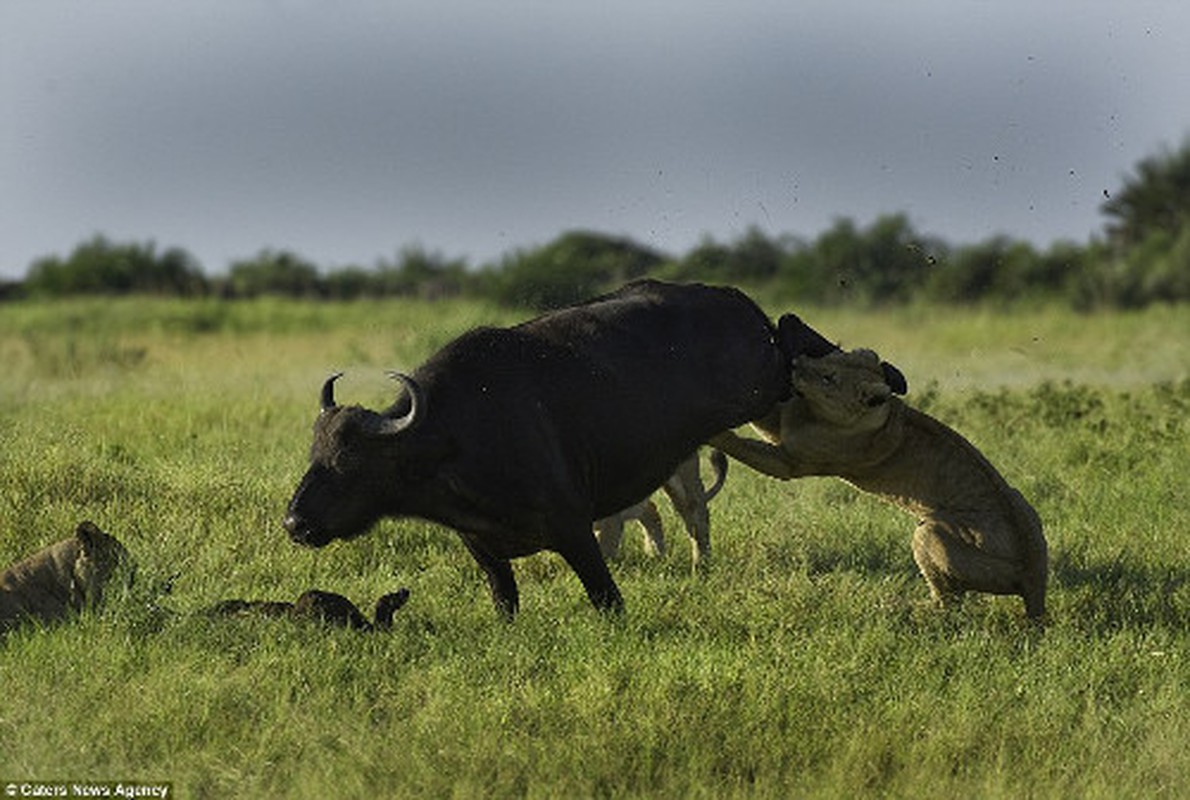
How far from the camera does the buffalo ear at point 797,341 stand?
9695mm

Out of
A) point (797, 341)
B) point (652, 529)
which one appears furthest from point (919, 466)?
point (652, 529)

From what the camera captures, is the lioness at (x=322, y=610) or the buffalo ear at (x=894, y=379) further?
the buffalo ear at (x=894, y=379)

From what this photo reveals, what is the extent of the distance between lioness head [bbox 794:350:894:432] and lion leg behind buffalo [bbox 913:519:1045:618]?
0.64m

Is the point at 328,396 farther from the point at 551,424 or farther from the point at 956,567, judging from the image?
the point at 956,567

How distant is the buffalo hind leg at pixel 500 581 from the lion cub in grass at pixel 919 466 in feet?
4.22

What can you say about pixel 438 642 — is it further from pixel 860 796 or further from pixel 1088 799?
pixel 1088 799

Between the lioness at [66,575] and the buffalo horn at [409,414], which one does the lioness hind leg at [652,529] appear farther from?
the lioness at [66,575]

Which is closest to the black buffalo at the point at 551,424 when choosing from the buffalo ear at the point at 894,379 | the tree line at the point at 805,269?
the buffalo ear at the point at 894,379

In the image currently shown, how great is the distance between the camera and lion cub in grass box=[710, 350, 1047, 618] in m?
9.41

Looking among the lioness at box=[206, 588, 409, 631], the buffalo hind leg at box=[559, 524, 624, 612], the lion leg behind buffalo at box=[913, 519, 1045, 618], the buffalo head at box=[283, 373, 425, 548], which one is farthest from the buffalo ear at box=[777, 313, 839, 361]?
the lioness at box=[206, 588, 409, 631]

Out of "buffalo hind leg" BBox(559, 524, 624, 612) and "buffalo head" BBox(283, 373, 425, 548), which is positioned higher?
"buffalo head" BBox(283, 373, 425, 548)

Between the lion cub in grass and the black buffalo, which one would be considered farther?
the lion cub in grass

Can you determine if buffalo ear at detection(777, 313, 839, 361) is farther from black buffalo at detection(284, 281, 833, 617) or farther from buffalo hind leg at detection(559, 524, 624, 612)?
buffalo hind leg at detection(559, 524, 624, 612)

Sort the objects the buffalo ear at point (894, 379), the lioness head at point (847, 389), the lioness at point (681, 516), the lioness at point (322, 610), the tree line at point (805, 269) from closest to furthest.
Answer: the lioness at point (322, 610), the lioness head at point (847, 389), the buffalo ear at point (894, 379), the lioness at point (681, 516), the tree line at point (805, 269)
